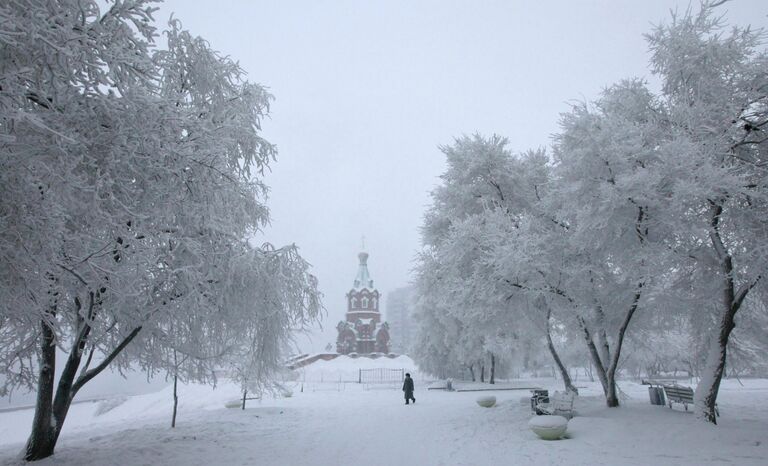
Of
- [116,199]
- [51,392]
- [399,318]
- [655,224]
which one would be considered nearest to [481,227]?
[655,224]

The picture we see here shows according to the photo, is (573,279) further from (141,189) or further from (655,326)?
(141,189)

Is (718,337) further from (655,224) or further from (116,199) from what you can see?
(116,199)

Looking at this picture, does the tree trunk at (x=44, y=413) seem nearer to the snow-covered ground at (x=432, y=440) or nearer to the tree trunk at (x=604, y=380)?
the snow-covered ground at (x=432, y=440)

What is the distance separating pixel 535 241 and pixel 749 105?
595 centimetres

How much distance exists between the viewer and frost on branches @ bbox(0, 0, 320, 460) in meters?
4.23

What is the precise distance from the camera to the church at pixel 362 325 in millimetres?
60438

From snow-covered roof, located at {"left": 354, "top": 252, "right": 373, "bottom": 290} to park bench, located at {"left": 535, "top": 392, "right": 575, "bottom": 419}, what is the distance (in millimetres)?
53244

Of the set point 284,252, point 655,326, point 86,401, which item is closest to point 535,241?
point 655,326

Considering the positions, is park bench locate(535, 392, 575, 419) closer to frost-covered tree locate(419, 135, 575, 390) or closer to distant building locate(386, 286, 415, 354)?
frost-covered tree locate(419, 135, 575, 390)

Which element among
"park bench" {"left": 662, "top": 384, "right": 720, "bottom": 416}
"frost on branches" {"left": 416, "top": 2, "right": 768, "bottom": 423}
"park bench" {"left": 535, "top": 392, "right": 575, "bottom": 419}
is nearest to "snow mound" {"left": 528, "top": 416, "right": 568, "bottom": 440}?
"park bench" {"left": 535, "top": 392, "right": 575, "bottom": 419}

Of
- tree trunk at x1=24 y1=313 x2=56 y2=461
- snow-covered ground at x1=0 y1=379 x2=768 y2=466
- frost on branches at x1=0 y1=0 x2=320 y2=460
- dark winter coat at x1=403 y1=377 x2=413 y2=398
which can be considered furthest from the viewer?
dark winter coat at x1=403 y1=377 x2=413 y2=398

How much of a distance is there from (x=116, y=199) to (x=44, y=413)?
285 inches

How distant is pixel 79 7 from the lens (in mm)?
4414

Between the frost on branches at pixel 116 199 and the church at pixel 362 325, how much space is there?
169 ft
